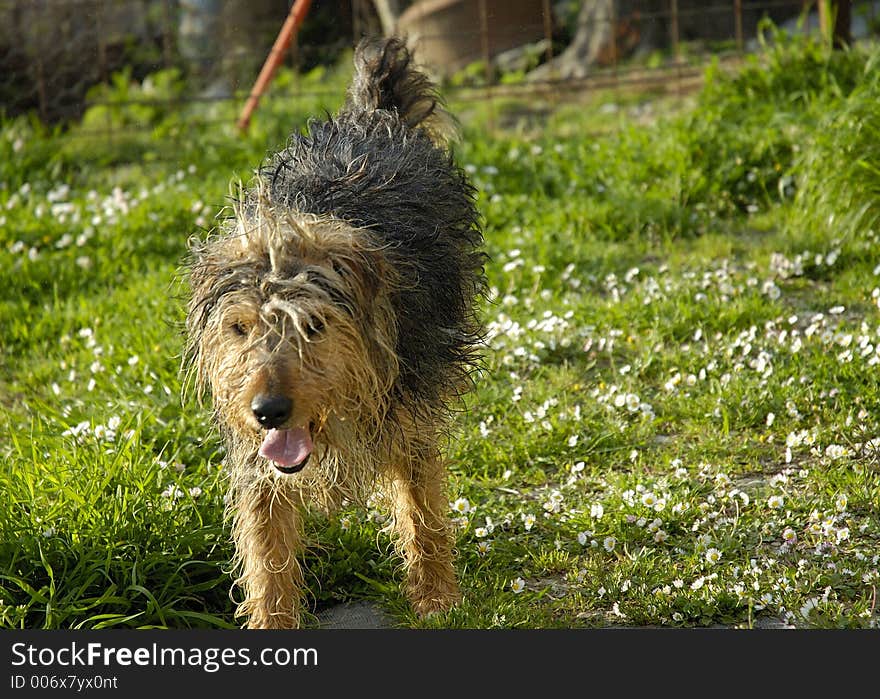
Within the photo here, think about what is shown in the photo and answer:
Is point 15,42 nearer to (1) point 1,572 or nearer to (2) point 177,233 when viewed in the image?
(2) point 177,233

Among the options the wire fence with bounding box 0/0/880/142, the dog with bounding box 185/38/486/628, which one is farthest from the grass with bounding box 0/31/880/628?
the wire fence with bounding box 0/0/880/142

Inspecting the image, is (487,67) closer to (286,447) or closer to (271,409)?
(286,447)

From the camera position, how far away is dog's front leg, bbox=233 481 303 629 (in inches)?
144

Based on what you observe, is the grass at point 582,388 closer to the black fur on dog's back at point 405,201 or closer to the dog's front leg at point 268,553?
the dog's front leg at point 268,553

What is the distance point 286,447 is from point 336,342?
13.1 inches

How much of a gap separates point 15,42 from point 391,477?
289 inches

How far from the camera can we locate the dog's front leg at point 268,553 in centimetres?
366

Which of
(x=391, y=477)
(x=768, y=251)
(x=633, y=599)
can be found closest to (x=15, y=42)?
(x=768, y=251)

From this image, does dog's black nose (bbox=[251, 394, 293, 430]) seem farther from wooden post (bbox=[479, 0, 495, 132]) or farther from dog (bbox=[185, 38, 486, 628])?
wooden post (bbox=[479, 0, 495, 132])

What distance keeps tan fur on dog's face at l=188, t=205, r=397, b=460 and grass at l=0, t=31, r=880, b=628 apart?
0.83 meters

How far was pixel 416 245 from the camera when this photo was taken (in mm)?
3758

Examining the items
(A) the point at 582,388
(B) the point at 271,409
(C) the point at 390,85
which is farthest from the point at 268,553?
(C) the point at 390,85

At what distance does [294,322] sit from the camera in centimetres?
308

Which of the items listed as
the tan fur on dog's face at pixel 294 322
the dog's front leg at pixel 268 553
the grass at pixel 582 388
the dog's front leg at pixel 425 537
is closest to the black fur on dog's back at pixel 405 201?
the tan fur on dog's face at pixel 294 322
